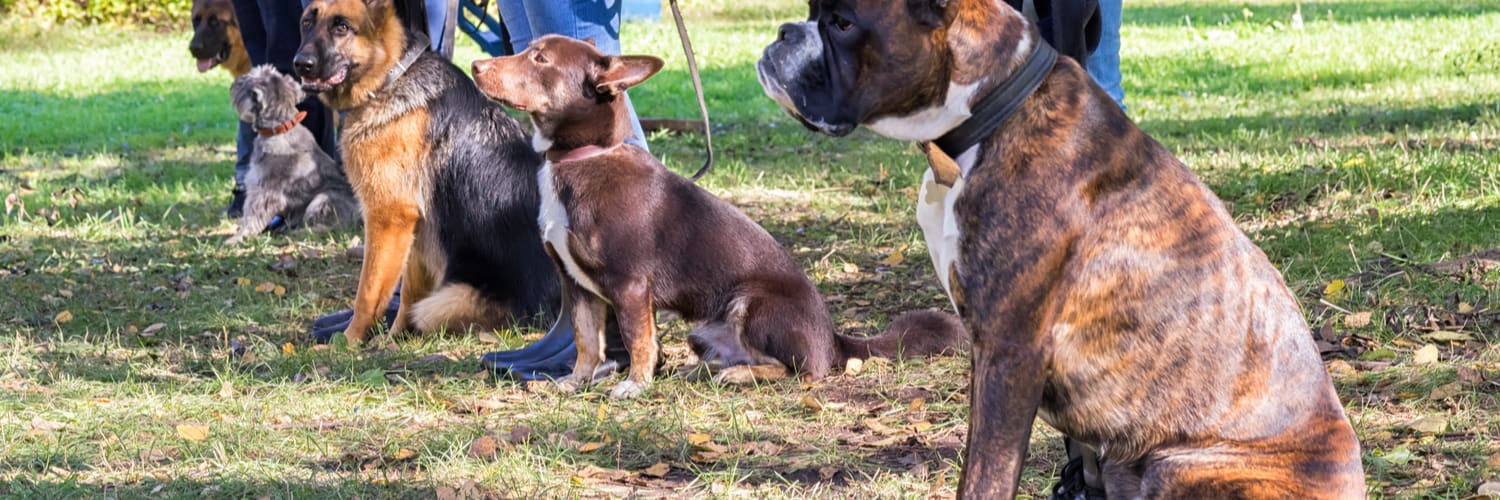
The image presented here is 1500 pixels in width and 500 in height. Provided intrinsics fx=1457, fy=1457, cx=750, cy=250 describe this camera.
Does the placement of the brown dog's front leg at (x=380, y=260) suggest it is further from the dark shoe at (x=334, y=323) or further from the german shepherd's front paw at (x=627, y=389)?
the german shepherd's front paw at (x=627, y=389)

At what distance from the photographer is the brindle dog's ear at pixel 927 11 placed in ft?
9.18

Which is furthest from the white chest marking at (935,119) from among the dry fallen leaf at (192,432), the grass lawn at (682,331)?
the dry fallen leaf at (192,432)

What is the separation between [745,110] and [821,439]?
908 cm

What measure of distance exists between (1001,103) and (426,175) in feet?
11.9

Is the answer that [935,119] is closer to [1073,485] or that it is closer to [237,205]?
[1073,485]

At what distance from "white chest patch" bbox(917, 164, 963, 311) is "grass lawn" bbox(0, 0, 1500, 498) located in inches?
38.0

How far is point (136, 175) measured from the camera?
415 inches

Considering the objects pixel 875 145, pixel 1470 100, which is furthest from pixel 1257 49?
pixel 875 145

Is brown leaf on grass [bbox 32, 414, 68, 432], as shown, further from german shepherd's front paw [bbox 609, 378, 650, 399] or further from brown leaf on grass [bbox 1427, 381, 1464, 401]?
brown leaf on grass [bbox 1427, 381, 1464, 401]

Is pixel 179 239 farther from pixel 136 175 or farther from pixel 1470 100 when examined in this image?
pixel 1470 100

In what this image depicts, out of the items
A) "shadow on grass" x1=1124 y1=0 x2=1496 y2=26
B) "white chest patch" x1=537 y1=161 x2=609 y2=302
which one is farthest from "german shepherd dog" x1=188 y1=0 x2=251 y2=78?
"shadow on grass" x1=1124 y1=0 x2=1496 y2=26

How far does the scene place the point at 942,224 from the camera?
2924 millimetres

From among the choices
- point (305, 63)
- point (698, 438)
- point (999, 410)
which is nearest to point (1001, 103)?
point (999, 410)

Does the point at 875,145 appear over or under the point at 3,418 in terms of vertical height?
under
